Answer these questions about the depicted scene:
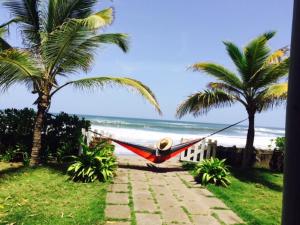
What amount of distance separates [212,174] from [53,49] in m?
4.56

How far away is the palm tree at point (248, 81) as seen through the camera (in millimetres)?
9820

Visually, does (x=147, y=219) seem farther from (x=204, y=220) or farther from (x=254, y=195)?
(x=254, y=195)

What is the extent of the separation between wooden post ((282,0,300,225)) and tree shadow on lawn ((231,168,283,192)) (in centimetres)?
810

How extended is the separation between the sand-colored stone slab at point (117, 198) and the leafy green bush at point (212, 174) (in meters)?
2.31

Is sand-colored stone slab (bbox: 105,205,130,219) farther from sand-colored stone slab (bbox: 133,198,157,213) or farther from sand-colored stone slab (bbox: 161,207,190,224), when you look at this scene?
sand-colored stone slab (bbox: 161,207,190,224)

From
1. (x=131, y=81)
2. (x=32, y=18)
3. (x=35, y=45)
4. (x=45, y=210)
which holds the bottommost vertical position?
(x=45, y=210)

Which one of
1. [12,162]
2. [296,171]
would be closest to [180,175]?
[12,162]

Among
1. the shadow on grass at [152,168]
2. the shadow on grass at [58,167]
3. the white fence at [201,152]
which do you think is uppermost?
the white fence at [201,152]

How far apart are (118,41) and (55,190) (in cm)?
390

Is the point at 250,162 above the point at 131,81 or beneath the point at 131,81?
beneath

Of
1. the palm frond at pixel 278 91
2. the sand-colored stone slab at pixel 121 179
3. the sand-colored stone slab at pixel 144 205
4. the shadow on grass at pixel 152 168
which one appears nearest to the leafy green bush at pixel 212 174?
the shadow on grass at pixel 152 168

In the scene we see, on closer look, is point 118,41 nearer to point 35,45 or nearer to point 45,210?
point 35,45

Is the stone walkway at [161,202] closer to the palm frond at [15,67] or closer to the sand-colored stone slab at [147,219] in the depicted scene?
the sand-colored stone slab at [147,219]

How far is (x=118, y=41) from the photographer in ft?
29.3
